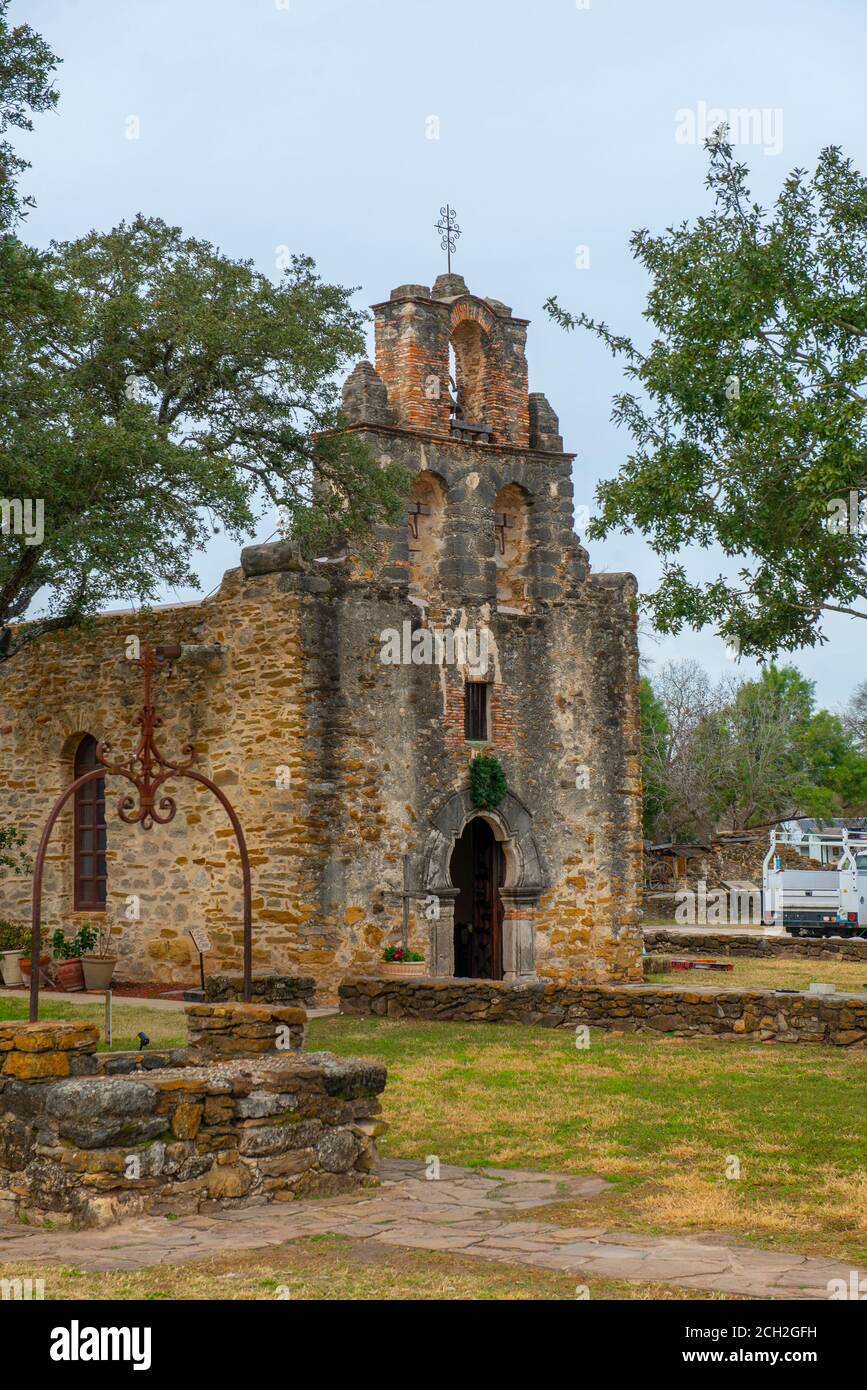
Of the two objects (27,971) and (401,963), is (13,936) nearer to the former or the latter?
(27,971)

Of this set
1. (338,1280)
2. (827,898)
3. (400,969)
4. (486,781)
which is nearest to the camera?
(338,1280)

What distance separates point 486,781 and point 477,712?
3.38 feet

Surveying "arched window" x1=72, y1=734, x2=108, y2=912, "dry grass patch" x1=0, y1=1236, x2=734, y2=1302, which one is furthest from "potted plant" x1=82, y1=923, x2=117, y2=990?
"dry grass patch" x1=0, y1=1236, x2=734, y2=1302

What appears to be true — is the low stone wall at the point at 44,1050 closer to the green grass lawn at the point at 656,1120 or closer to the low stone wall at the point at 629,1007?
the green grass lawn at the point at 656,1120

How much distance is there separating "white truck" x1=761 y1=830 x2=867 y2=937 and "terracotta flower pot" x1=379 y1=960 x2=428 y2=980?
15408 mm

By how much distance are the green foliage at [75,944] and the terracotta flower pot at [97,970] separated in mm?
417

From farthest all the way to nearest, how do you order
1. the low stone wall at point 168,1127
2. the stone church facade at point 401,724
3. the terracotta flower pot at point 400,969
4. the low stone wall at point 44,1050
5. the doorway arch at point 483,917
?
the doorway arch at point 483,917 < the stone church facade at point 401,724 < the terracotta flower pot at point 400,969 < the low stone wall at point 44,1050 < the low stone wall at point 168,1127

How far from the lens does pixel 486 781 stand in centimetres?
2069

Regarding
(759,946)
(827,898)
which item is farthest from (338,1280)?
(827,898)

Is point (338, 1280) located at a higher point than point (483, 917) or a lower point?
lower

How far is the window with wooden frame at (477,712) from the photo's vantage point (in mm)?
20938

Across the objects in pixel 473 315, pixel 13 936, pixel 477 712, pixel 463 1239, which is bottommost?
pixel 463 1239

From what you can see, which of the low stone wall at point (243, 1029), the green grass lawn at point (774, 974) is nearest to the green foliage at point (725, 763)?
the green grass lawn at point (774, 974)

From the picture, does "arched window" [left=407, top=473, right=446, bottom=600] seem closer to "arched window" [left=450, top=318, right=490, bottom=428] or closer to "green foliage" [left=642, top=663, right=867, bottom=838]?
"arched window" [left=450, top=318, right=490, bottom=428]
